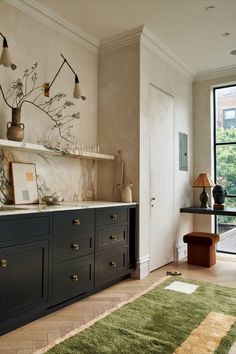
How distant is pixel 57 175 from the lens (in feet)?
11.3

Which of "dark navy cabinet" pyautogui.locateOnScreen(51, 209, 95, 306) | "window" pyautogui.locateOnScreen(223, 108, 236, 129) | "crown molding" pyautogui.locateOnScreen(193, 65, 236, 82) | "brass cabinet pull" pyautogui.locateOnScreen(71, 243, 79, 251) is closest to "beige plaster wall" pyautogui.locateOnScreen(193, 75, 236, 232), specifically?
"crown molding" pyautogui.locateOnScreen(193, 65, 236, 82)

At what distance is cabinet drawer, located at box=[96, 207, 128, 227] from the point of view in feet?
10.2

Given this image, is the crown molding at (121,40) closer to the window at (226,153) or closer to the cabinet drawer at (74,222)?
the window at (226,153)

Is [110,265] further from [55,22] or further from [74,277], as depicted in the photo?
[55,22]

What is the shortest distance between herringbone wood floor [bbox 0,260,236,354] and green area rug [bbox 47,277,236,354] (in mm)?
174

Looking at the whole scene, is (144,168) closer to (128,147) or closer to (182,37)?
(128,147)

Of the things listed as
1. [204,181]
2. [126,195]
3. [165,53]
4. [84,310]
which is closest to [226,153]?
[204,181]

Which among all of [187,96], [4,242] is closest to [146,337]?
[4,242]

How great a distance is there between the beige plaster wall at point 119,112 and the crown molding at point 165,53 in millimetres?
183

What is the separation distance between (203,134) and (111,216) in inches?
104

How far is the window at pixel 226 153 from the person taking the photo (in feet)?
16.0

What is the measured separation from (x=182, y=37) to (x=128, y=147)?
160 cm

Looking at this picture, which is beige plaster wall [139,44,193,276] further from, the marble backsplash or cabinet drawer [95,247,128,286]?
the marble backsplash

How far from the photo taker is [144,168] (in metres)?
3.78
